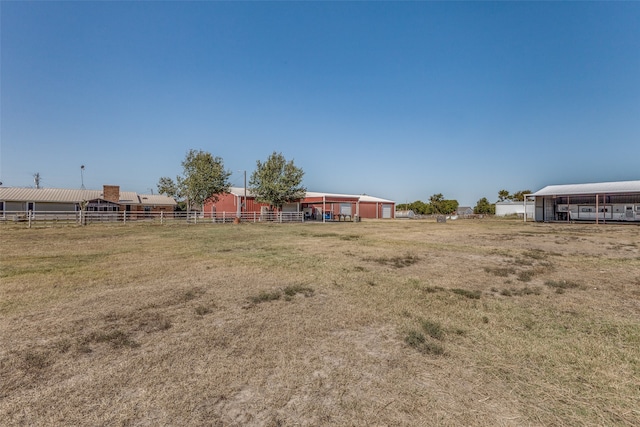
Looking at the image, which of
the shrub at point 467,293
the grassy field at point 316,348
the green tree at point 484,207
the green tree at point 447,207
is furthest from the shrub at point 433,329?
the green tree at point 447,207

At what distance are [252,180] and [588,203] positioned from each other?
3925cm

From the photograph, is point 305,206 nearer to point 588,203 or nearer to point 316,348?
point 588,203

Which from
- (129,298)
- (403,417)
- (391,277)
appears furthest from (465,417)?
(129,298)

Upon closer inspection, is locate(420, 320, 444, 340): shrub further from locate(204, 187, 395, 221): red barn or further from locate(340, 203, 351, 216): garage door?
locate(340, 203, 351, 216): garage door

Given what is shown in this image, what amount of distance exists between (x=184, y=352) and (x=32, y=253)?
9.84 metres

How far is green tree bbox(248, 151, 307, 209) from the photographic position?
110ft

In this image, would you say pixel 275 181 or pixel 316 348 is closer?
pixel 316 348

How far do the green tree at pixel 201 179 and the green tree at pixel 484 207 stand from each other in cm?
5944

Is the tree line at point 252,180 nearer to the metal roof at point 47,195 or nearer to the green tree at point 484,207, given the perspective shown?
the metal roof at point 47,195

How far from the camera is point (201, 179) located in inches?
1281

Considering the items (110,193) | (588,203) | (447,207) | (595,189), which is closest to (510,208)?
(447,207)

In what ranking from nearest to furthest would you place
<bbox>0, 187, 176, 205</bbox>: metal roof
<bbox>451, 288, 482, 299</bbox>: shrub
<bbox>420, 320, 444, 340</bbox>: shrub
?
<bbox>420, 320, 444, 340</bbox>: shrub, <bbox>451, 288, 482, 299</bbox>: shrub, <bbox>0, 187, 176, 205</bbox>: metal roof

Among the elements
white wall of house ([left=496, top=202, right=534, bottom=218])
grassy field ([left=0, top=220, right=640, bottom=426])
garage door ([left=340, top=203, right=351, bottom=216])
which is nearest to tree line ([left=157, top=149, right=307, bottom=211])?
garage door ([left=340, top=203, right=351, bottom=216])

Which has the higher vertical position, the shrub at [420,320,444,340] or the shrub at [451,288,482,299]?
the shrub at [451,288,482,299]
